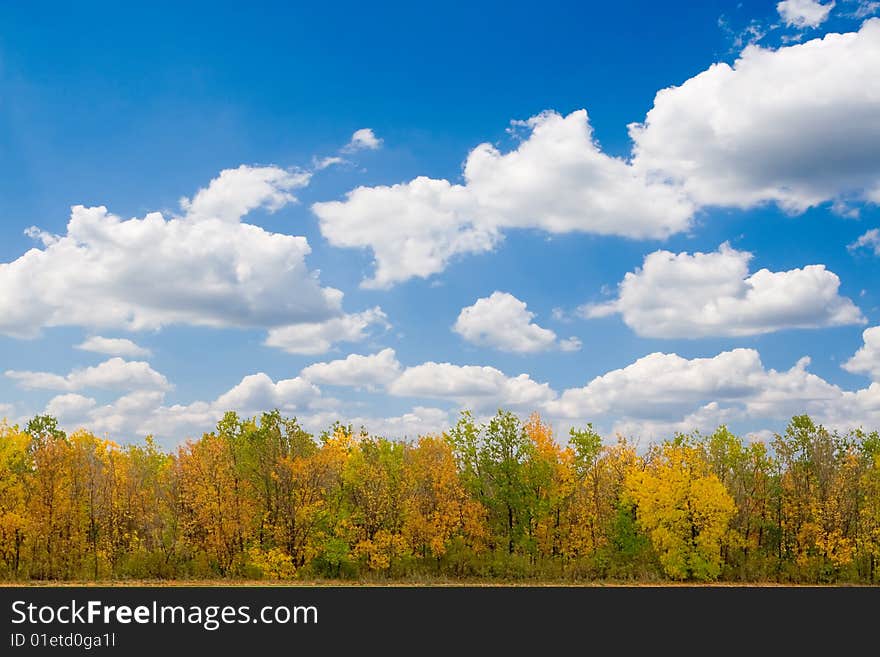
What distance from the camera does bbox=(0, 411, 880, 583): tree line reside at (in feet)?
197

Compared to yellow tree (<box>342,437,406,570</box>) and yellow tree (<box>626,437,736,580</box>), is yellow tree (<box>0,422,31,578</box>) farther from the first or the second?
yellow tree (<box>626,437,736,580</box>)

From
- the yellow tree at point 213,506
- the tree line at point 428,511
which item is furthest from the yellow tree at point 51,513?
the yellow tree at point 213,506

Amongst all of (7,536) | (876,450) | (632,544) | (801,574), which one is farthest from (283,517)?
(876,450)

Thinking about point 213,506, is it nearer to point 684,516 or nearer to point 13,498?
point 13,498

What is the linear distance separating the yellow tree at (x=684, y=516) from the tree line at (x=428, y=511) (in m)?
0.15

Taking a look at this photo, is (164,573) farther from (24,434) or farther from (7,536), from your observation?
(24,434)

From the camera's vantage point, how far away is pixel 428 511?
6588 cm

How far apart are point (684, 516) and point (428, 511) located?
21.4 meters

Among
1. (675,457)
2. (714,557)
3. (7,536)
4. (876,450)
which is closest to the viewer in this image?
(7,536)

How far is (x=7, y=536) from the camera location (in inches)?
2301

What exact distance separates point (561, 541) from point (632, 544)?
6038 millimetres

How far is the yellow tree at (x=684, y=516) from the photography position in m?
62.6

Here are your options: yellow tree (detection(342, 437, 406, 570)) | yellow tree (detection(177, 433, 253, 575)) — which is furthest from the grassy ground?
yellow tree (detection(177, 433, 253, 575))

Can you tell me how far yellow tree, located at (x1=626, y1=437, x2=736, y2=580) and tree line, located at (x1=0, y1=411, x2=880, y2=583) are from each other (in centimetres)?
15
